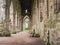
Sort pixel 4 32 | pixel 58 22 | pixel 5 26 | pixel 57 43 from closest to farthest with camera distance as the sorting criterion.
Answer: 1. pixel 57 43
2. pixel 58 22
3. pixel 4 32
4. pixel 5 26

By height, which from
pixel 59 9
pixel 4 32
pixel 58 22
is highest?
pixel 59 9

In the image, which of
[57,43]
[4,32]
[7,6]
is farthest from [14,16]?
[57,43]

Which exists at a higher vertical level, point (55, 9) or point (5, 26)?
point (55, 9)

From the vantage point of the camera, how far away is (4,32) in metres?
15.1

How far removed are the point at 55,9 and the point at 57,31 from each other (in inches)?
63.5

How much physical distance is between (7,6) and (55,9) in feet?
37.5

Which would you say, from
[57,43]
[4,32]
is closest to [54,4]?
[57,43]

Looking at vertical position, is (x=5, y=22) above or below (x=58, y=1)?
below

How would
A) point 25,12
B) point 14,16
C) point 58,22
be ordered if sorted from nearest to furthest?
point 58,22 < point 14,16 < point 25,12

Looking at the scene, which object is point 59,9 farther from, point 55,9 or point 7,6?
point 7,6

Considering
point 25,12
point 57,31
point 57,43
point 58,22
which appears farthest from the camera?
point 25,12

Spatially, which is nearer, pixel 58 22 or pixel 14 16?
pixel 58 22

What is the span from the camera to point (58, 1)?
7.04m

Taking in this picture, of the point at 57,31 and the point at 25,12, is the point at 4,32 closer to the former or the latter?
the point at 57,31
